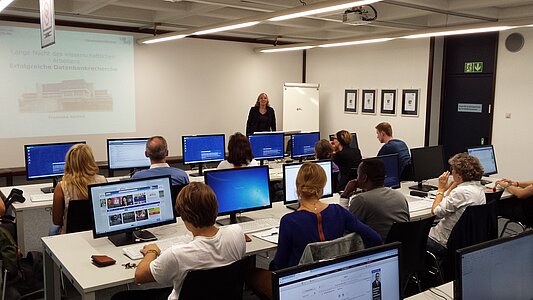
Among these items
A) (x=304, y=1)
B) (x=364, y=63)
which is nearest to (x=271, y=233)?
(x=304, y=1)

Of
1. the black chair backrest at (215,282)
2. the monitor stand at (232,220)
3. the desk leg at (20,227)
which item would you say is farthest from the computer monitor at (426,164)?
the desk leg at (20,227)

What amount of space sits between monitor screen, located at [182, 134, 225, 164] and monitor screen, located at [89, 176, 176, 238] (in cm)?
267

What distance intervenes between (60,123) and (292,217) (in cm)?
597

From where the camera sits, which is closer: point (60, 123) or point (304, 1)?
point (304, 1)

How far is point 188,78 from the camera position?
8.65m

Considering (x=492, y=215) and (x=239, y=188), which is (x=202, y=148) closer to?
(x=239, y=188)

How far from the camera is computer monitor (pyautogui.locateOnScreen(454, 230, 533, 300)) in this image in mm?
1581

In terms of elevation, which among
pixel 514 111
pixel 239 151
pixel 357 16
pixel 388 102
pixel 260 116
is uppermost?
pixel 357 16

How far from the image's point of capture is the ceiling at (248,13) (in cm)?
589

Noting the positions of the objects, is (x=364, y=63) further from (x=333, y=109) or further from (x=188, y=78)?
(x=188, y=78)

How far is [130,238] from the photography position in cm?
305

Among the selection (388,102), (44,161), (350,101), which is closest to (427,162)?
(388,102)

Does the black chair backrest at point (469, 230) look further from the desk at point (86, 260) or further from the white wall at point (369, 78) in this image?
the white wall at point (369, 78)

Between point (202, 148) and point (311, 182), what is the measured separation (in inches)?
135
